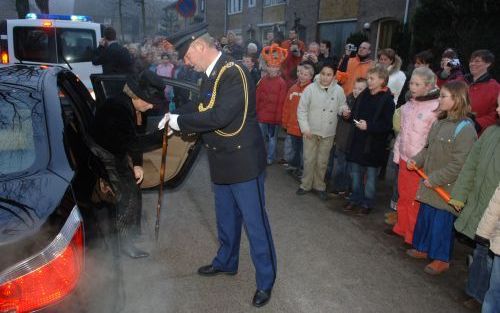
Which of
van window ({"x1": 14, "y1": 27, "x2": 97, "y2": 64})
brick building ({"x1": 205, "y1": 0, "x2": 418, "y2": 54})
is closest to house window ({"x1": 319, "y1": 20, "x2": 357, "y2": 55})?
brick building ({"x1": 205, "y1": 0, "x2": 418, "y2": 54})

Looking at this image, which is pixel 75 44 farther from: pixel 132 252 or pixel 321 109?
pixel 132 252

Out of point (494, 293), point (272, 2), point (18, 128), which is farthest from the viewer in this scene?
point (272, 2)

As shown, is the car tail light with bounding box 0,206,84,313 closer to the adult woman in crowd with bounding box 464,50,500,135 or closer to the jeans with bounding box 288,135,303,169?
the adult woman in crowd with bounding box 464,50,500,135

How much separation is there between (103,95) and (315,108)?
2561mm

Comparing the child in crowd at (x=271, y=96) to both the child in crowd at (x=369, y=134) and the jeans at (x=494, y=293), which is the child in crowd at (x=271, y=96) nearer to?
the child in crowd at (x=369, y=134)

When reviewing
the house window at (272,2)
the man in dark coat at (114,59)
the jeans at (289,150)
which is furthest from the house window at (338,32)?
the jeans at (289,150)

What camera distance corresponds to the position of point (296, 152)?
21.9 ft

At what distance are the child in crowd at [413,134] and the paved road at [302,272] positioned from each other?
300mm

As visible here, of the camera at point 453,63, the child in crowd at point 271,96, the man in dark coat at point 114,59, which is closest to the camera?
the camera at point 453,63

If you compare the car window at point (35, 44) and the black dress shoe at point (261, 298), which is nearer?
the black dress shoe at point (261, 298)

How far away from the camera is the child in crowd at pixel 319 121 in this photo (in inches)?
211

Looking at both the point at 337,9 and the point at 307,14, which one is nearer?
the point at 337,9

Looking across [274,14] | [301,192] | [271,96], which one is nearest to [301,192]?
[301,192]

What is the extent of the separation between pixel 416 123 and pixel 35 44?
352 inches
